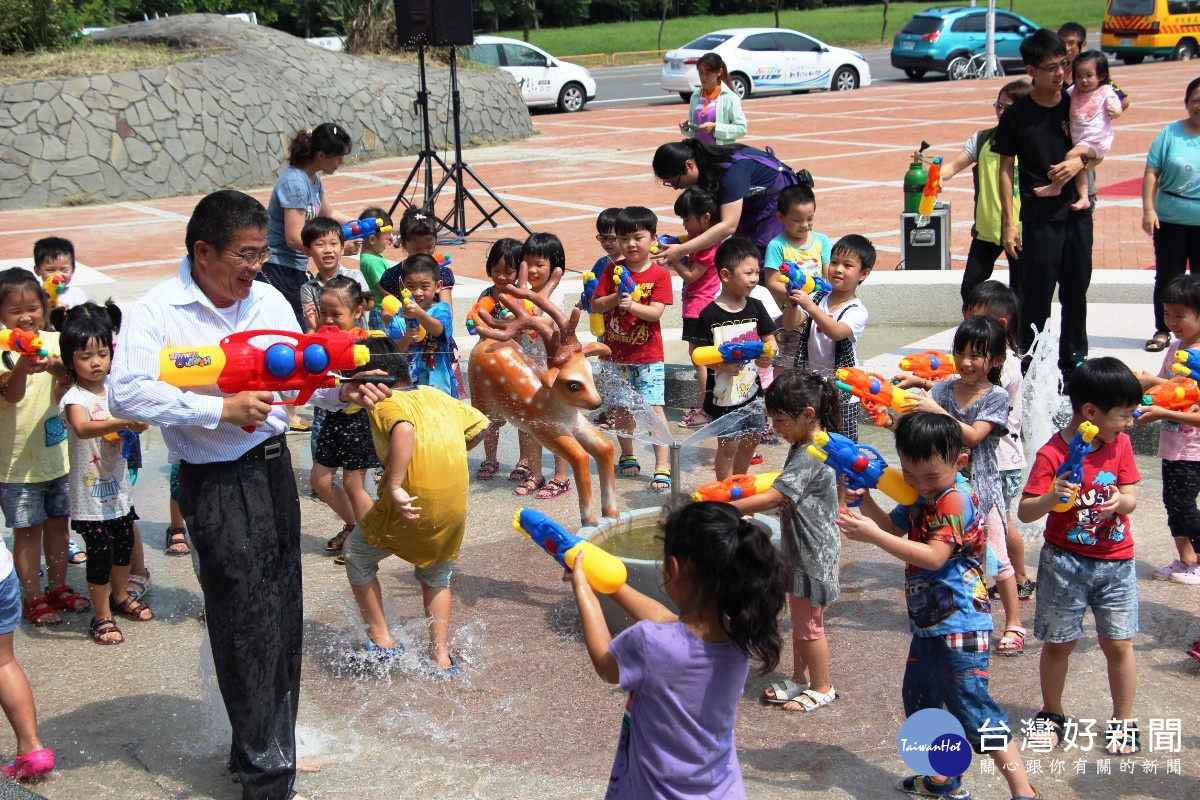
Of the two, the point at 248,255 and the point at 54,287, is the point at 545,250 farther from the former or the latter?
the point at 248,255

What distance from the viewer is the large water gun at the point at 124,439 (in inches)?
200

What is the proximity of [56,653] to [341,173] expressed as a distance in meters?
15.5

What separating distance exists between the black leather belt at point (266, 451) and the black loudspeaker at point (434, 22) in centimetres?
1034

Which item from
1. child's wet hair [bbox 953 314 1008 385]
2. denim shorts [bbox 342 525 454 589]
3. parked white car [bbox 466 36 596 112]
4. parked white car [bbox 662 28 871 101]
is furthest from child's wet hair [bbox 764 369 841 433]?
parked white car [bbox 662 28 871 101]

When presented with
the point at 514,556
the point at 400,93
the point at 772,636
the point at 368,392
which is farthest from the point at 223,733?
the point at 400,93

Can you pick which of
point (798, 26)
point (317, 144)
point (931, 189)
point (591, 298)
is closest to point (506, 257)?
point (591, 298)

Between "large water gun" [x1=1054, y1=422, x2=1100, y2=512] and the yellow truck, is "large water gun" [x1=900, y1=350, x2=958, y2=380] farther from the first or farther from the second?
the yellow truck

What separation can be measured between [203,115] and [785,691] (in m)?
16.8

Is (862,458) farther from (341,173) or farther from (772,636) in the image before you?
(341,173)

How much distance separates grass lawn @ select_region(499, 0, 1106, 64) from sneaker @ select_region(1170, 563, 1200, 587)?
37.9 m

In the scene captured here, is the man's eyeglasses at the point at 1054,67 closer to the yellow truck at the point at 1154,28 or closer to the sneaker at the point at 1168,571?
the sneaker at the point at 1168,571

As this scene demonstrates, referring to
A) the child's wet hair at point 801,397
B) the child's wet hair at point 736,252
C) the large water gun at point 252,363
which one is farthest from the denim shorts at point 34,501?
the child's wet hair at point 736,252

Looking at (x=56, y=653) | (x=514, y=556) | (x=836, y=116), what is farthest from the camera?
(x=836, y=116)

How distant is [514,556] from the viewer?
19.4 feet
